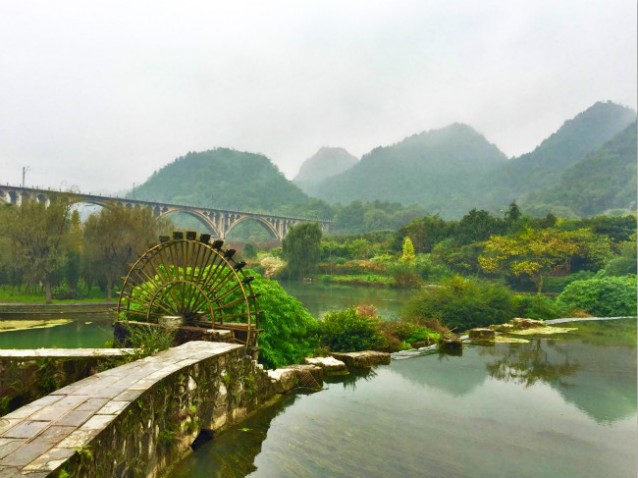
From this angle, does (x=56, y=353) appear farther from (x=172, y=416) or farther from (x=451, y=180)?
(x=451, y=180)

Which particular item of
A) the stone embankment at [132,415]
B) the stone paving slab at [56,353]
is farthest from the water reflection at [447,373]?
the stone paving slab at [56,353]

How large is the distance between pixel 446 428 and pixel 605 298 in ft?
69.3

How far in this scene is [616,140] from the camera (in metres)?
111

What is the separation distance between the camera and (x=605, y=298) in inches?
960

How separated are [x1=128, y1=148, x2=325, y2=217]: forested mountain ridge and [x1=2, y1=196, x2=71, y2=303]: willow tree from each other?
309ft

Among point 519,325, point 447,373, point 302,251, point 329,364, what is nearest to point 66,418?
point 329,364

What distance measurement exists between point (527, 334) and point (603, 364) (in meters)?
4.62

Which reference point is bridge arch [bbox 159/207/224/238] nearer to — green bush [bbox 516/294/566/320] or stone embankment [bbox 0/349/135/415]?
green bush [bbox 516/294/566/320]

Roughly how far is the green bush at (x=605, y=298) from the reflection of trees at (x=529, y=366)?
11382 millimetres

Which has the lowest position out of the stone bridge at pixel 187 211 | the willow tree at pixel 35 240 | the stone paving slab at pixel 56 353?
the stone paving slab at pixel 56 353

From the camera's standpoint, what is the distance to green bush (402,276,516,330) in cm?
1894

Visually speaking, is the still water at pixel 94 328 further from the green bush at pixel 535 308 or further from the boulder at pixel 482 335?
the green bush at pixel 535 308

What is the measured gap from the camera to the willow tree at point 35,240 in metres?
24.0

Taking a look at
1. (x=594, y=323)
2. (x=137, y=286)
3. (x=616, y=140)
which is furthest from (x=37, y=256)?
(x=616, y=140)
